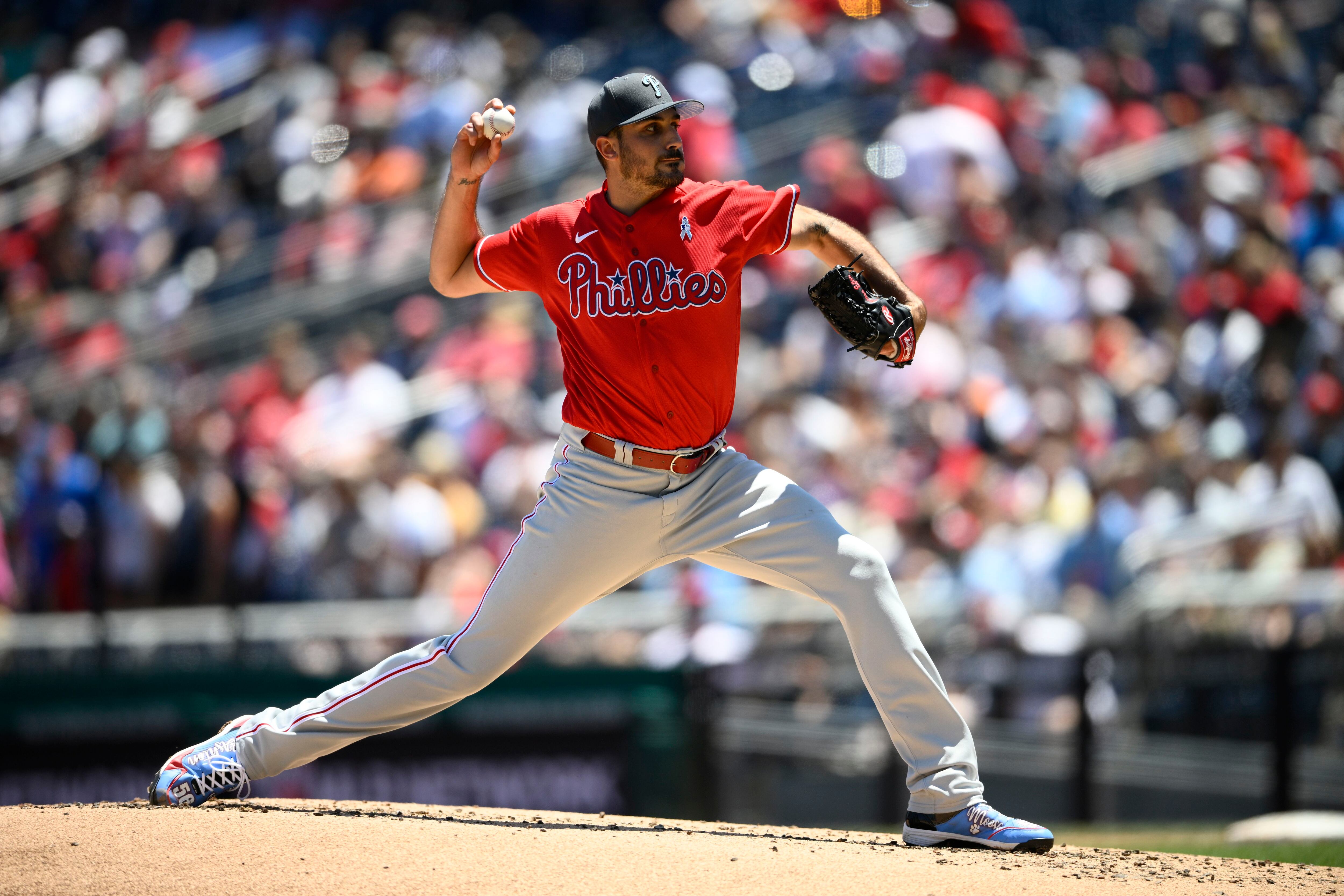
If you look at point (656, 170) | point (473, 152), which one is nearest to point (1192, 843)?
point (656, 170)

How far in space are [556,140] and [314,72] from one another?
2.55 m

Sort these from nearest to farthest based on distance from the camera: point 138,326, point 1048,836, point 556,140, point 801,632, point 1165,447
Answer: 1. point 1048,836
2. point 801,632
3. point 1165,447
4. point 138,326
5. point 556,140

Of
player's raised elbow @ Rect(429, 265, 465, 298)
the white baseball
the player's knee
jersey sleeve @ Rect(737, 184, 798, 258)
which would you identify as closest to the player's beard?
jersey sleeve @ Rect(737, 184, 798, 258)

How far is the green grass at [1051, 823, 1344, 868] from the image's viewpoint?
5395mm

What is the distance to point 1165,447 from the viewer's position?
9578mm

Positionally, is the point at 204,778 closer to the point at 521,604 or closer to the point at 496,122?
the point at 521,604

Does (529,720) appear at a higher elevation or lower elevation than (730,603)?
lower

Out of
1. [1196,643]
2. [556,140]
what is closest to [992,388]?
[1196,643]

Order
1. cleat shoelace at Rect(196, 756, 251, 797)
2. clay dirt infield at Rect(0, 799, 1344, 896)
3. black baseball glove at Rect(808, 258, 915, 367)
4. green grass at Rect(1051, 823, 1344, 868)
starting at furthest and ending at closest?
green grass at Rect(1051, 823, 1344, 868)
cleat shoelace at Rect(196, 756, 251, 797)
black baseball glove at Rect(808, 258, 915, 367)
clay dirt infield at Rect(0, 799, 1344, 896)

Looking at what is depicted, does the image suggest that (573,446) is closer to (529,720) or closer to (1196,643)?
(529,720)

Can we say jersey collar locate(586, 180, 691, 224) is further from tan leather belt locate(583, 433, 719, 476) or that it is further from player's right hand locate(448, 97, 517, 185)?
tan leather belt locate(583, 433, 719, 476)

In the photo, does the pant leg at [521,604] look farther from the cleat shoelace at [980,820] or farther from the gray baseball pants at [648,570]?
the cleat shoelace at [980,820]

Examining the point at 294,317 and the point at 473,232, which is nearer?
the point at 473,232

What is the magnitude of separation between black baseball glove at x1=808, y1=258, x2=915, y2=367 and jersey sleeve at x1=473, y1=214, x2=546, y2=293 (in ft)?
2.58
